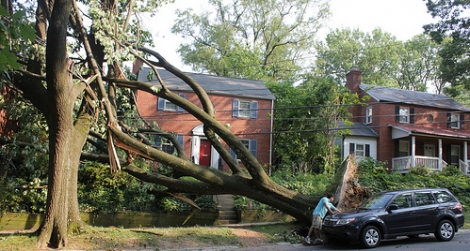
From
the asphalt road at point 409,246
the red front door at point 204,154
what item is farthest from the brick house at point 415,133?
the asphalt road at point 409,246

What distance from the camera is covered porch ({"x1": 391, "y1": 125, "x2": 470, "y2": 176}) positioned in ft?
89.8

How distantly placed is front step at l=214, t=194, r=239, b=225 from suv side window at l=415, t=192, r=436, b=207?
23.7 feet

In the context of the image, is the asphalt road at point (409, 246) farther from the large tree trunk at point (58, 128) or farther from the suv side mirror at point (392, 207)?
the large tree trunk at point (58, 128)

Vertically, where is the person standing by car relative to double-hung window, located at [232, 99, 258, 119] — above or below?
below

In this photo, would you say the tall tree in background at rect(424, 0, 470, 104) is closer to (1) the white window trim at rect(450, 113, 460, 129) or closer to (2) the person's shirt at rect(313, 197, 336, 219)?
(1) the white window trim at rect(450, 113, 460, 129)

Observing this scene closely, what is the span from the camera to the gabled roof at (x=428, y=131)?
27.4m

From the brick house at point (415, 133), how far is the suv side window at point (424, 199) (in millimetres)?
16739

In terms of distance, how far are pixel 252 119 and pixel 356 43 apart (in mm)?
25852

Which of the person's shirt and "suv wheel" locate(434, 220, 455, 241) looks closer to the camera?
"suv wheel" locate(434, 220, 455, 241)

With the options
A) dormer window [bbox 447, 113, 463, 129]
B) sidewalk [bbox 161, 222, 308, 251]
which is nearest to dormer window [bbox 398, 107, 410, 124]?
dormer window [bbox 447, 113, 463, 129]

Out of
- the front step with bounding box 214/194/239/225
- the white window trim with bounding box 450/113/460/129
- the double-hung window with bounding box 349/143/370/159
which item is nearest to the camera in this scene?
the front step with bounding box 214/194/239/225

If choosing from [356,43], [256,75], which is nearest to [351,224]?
[256,75]

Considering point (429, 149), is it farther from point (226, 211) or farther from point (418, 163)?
point (226, 211)

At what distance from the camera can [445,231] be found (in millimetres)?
11242
